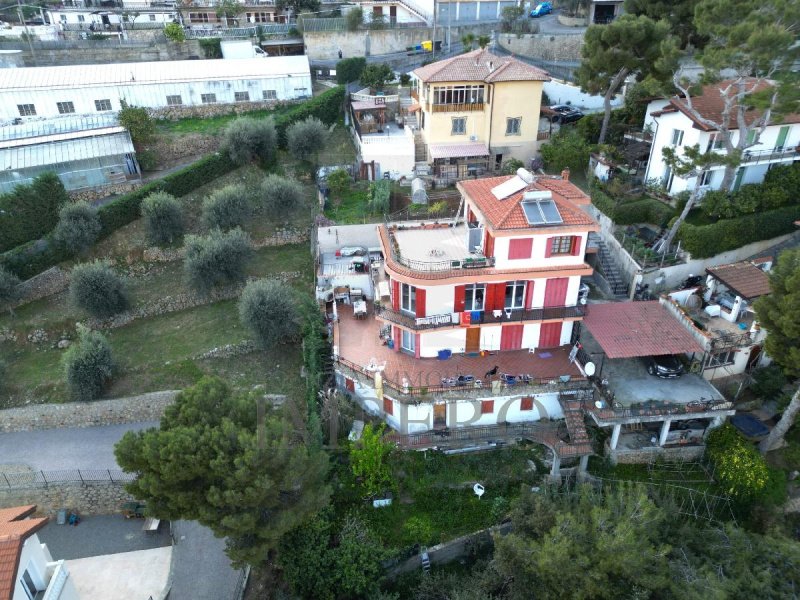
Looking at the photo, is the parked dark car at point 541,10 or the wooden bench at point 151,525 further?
the parked dark car at point 541,10

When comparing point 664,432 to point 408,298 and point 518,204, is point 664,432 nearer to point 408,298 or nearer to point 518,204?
point 518,204

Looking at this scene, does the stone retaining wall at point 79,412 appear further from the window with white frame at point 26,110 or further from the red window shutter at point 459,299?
the window with white frame at point 26,110

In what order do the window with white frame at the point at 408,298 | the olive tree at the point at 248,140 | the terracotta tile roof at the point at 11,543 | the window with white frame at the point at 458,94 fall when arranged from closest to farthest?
the terracotta tile roof at the point at 11,543 → the window with white frame at the point at 408,298 → the window with white frame at the point at 458,94 → the olive tree at the point at 248,140

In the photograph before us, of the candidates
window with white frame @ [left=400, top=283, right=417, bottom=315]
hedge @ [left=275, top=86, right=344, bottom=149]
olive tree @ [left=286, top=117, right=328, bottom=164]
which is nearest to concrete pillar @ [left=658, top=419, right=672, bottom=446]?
window with white frame @ [left=400, top=283, right=417, bottom=315]

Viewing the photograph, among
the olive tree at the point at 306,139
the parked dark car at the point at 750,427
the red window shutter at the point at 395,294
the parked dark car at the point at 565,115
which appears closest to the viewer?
the parked dark car at the point at 750,427

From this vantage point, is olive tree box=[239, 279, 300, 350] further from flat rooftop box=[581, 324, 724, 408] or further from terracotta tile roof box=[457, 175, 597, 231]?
flat rooftop box=[581, 324, 724, 408]

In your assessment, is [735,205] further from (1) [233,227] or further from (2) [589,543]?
(1) [233,227]

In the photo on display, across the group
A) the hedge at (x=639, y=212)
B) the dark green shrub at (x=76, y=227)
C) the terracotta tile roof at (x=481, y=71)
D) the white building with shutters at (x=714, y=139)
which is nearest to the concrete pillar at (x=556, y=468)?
the hedge at (x=639, y=212)
